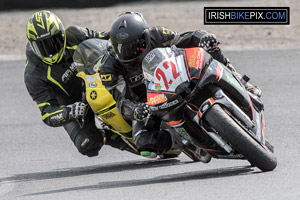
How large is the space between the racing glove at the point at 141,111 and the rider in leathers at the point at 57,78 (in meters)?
1.12

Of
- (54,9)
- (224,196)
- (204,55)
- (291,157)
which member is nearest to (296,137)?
(291,157)

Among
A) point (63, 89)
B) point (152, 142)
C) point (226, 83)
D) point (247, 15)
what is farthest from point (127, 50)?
point (247, 15)

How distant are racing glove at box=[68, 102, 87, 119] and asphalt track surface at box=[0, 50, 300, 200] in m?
0.61

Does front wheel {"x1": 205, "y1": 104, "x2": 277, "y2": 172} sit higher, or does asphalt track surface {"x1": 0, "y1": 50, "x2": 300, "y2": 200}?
front wheel {"x1": 205, "y1": 104, "x2": 277, "y2": 172}

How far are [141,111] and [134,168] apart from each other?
3.57ft

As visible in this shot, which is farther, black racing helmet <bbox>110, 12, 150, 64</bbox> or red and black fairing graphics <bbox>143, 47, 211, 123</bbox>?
black racing helmet <bbox>110, 12, 150, 64</bbox>

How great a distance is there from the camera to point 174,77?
5.85m

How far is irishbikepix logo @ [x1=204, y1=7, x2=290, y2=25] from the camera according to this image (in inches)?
655

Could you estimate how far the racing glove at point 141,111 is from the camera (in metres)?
6.43

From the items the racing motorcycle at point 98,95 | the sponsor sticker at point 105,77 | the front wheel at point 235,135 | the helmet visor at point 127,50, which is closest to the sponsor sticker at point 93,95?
the racing motorcycle at point 98,95

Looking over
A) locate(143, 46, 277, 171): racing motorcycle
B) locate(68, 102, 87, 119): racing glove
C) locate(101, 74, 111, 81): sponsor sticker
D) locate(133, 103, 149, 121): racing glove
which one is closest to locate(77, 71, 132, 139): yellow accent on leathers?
locate(68, 102, 87, 119): racing glove

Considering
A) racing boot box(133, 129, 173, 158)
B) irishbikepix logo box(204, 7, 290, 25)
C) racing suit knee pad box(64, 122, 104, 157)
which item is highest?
racing boot box(133, 129, 173, 158)

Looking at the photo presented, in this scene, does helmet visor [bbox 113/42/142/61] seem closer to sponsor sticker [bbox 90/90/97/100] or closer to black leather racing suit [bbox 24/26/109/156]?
sponsor sticker [bbox 90/90/97/100]

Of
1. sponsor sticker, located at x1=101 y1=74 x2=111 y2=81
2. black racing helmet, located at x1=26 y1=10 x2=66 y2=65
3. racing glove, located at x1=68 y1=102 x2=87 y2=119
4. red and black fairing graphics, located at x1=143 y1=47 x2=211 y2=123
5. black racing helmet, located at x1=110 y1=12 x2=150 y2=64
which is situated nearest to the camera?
red and black fairing graphics, located at x1=143 y1=47 x2=211 y2=123
